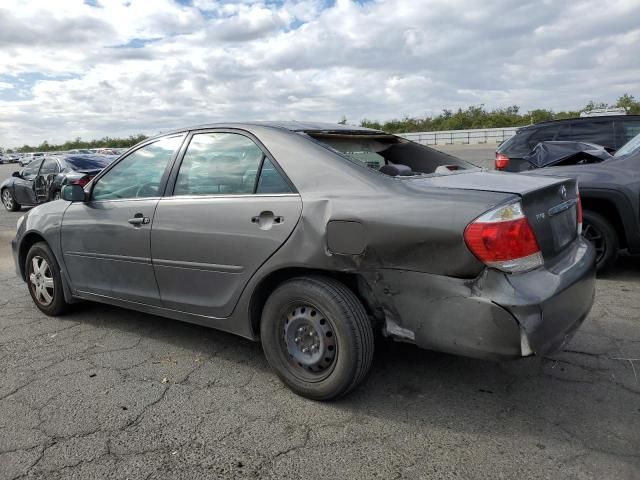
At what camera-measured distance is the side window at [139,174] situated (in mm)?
3754

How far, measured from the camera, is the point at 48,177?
41.3 ft

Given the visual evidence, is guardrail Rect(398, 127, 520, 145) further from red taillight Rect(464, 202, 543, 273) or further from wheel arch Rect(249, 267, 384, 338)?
red taillight Rect(464, 202, 543, 273)

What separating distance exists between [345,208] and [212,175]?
108 centimetres

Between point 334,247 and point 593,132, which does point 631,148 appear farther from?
point 334,247

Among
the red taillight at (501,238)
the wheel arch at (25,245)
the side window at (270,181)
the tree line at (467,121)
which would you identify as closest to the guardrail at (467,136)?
the tree line at (467,121)

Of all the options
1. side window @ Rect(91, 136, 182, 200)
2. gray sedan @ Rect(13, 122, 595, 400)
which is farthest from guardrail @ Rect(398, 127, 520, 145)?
gray sedan @ Rect(13, 122, 595, 400)

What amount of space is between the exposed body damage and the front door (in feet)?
1.56

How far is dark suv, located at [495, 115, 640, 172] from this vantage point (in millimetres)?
7762

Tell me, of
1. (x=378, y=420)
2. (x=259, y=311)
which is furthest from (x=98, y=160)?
(x=378, y=420)

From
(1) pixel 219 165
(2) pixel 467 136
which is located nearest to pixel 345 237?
(1) pixel 219 165

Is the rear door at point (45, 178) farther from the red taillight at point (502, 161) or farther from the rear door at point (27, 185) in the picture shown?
the red taillight at point (502, 161)

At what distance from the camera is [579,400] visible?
295 cm

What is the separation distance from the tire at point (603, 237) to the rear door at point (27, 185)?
488 inches

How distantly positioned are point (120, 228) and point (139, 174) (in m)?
0.42
